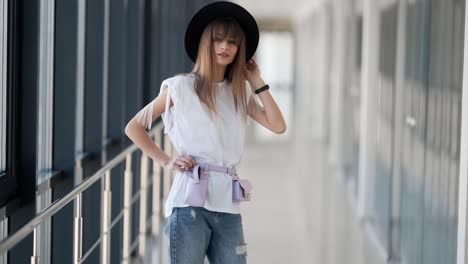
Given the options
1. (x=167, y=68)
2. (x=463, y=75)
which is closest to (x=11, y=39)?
(x=463, y=75)

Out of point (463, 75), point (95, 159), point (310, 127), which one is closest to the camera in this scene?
point (463, 75)

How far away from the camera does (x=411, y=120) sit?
392cm

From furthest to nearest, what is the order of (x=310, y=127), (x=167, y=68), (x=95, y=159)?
(x=310, y=127) < (x=167, y=68) < (x=95, y=159)

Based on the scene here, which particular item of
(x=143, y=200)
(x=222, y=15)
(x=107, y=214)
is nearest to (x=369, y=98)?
(x=143, y=200)

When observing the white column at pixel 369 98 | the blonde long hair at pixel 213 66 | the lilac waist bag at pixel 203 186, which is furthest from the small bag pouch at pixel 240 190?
the white column at pixel 369 98

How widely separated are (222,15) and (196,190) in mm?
375

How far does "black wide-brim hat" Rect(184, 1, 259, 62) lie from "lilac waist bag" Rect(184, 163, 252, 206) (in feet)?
0.81

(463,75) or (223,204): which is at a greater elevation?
(463,75)

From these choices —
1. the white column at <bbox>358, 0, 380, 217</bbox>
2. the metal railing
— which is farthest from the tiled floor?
the metal railing

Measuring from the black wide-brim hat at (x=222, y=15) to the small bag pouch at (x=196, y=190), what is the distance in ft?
0.92

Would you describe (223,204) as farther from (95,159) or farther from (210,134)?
(95,159)

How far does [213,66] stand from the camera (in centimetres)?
219

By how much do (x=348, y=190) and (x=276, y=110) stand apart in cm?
429

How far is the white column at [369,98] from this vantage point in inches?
209
